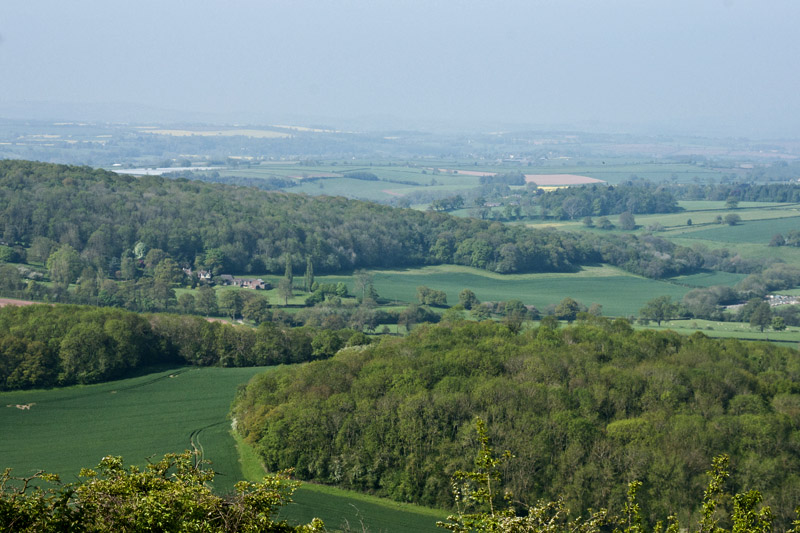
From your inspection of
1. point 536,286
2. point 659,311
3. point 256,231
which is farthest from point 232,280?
point 659,311

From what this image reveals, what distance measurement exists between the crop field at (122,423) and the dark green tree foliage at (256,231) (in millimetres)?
30187

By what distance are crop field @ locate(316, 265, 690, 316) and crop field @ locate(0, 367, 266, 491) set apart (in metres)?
28.3

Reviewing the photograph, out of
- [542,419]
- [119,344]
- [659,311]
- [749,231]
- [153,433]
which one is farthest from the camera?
[749,231]


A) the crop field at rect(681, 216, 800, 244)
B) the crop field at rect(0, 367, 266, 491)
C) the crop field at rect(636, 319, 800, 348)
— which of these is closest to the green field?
the crop field at rect(0, 367, 266, 491)

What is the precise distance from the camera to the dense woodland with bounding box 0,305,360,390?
3628 centimetres

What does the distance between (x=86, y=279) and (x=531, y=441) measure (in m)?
42.1

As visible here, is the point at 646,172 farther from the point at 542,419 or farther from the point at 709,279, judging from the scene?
the point at 542,419

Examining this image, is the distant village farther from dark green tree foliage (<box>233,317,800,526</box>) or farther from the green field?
dark green tree foliage (<box>233,317,800,526</box>)

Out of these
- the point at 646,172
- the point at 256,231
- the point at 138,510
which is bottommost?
the point at 256,231

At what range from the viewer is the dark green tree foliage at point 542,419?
27.1m

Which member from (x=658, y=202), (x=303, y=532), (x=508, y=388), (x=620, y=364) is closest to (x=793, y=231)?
(x=658, y=202)

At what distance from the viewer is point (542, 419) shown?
29.3m

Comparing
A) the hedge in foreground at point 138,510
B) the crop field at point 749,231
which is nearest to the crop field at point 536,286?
the crop field at point 749,231

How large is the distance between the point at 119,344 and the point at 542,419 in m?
21.1
